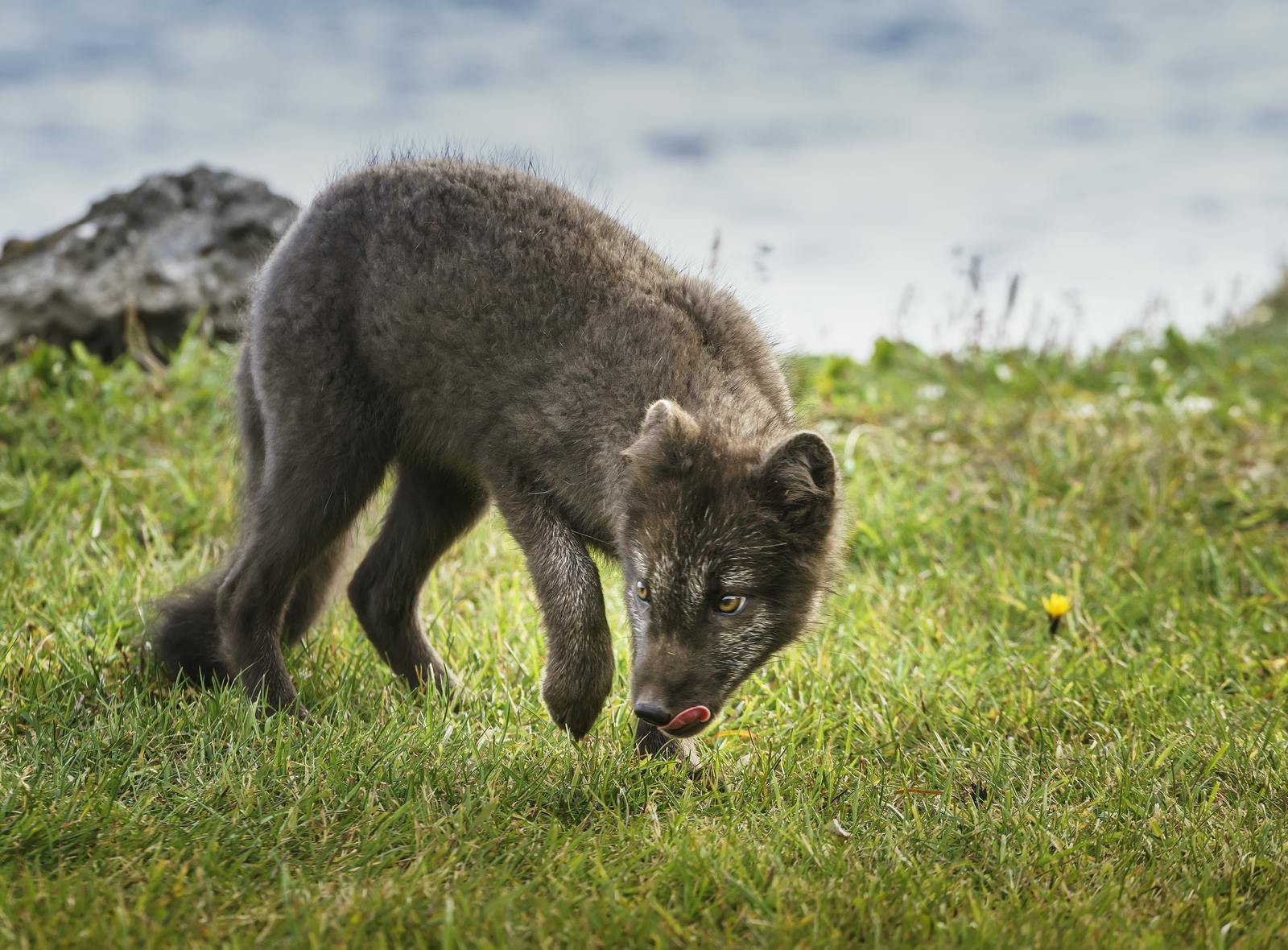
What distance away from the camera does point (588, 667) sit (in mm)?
3789

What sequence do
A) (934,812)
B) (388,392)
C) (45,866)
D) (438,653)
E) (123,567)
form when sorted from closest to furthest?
(45,866) → (934,812) → (388,392) → (438,653) → (123,567)

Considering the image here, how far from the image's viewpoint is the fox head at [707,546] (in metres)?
3.52

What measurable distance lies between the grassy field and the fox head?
1.09 ft

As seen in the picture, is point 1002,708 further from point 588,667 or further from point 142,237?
point 142,237

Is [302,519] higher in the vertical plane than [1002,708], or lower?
higher

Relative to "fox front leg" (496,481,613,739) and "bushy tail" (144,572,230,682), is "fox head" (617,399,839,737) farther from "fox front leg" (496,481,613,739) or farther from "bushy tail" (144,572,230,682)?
"bushy tail" (144,572,230,682)

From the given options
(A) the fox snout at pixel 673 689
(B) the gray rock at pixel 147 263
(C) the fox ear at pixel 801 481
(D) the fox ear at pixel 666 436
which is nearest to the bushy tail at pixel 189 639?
(A) the fox snout at pixel 673 689

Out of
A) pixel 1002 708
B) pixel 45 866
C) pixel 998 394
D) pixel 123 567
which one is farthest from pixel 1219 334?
pixel 45 866

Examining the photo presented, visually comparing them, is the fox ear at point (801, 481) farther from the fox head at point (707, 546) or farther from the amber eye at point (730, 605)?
the amber eye at point (730, 605)

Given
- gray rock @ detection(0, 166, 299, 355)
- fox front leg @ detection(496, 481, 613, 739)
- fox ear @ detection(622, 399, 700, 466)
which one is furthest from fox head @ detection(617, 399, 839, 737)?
gray rock @ detection(0, 166, 299, 355)

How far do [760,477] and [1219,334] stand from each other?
917 centimetres

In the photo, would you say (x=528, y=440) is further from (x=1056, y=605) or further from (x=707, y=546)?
(x=1056, y=605)

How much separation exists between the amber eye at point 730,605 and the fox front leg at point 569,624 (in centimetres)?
44

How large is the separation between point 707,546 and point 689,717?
52 centimetres
